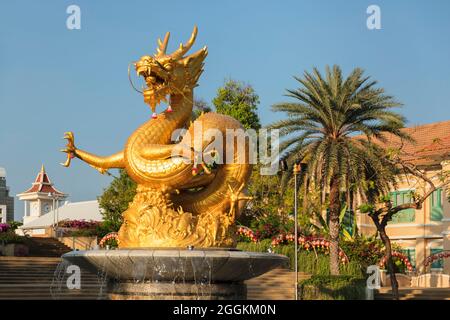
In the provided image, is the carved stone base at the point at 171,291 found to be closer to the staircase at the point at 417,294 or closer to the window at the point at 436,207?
the staircase at the point at 417,294

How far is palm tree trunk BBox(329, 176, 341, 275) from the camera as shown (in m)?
26.7

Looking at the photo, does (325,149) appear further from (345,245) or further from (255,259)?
(255,259)

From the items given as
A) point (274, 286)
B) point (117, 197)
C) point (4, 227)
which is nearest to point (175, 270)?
point (274, 286)

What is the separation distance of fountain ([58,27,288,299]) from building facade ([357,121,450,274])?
20579 mm

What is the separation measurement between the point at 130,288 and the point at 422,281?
66.1 feet

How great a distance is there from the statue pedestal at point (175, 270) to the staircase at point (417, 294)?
11369mm

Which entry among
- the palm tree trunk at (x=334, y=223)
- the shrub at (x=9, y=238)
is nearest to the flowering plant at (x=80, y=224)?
the shrub at (x=9, y=238)

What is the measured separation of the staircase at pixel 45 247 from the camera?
111 ft

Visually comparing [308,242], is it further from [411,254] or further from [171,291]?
[171,291]

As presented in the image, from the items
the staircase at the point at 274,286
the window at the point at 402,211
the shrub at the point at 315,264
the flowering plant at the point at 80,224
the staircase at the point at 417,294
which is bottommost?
the staircase at the point at 417,294

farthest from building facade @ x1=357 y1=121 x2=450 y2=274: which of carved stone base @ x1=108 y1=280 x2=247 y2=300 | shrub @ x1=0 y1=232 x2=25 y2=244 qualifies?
carved stone base @ x1=108 y1=280 x2=247 y2=300

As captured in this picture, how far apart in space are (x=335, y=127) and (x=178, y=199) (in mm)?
11232
